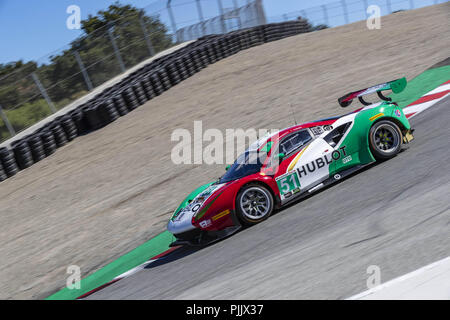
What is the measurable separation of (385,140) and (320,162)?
3.99 ft

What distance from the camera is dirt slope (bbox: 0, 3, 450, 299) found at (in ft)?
29.7

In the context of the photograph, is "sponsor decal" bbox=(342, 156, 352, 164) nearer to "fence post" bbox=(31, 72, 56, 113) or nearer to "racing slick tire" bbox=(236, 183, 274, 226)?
"racing slick tire" bbox=(236, 183, 274, 226)

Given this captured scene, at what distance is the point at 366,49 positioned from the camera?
18.4 metres

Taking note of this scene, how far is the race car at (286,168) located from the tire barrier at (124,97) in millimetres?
10513

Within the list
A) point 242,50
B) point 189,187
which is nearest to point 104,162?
point 189,187

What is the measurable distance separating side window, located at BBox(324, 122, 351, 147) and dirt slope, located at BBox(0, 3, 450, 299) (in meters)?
3.33

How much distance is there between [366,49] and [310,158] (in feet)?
41.7

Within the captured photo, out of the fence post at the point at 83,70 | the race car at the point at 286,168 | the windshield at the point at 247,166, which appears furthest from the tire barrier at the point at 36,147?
the windshield at the point at 247,166

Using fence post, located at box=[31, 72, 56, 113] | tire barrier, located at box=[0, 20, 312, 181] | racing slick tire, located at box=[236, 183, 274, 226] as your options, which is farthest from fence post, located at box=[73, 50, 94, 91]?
racing slick tire, located at box=[236, 183, 274, 226]

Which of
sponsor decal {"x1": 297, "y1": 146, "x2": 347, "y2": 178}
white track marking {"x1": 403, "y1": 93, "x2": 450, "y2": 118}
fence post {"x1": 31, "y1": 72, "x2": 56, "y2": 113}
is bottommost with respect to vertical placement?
white track marking {"x1": 403, "y1": 93, "x2": 450, "y2": 118}

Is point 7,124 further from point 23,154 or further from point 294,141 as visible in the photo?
point 294,141

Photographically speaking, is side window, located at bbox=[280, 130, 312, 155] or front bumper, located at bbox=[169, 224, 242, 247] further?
side window, located at bbox=[280, 130, 312, 155]

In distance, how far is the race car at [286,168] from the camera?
22.3 ft

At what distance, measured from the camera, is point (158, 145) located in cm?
1439
